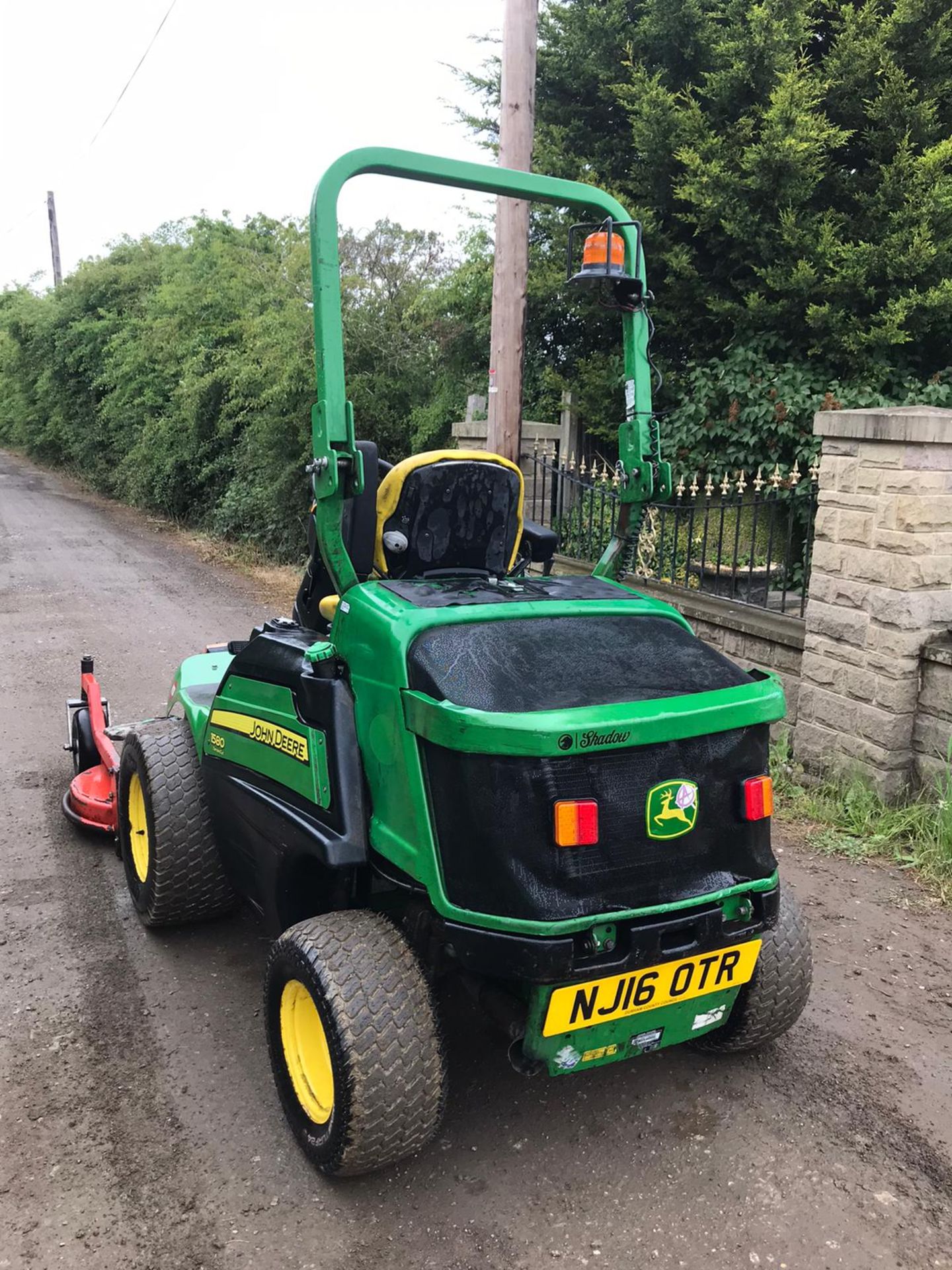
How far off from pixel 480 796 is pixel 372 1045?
0.67 m

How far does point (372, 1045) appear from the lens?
2447 mm

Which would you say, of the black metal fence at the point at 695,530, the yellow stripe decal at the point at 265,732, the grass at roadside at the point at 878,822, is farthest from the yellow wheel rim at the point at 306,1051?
the black metal fence at the point at 695,530

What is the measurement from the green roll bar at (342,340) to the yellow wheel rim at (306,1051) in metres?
1.16

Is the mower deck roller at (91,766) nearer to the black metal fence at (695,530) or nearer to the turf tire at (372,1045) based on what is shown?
the turf tire at (372,1045)

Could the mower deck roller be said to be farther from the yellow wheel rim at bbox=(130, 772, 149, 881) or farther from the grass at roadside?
A: the grass at roadside

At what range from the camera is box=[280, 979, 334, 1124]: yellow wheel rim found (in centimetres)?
269

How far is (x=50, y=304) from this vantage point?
24.8m

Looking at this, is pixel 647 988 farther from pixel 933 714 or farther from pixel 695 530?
pixel 695 530

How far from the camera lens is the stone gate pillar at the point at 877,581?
4656mm

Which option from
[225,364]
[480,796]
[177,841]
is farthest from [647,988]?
[225,364]

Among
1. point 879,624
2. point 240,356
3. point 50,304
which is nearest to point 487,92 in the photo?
point 240,356

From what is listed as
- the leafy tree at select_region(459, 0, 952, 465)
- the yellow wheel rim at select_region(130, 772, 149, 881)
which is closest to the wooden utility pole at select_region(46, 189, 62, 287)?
the leafy tree at select_region(459, 0, 952, 465)

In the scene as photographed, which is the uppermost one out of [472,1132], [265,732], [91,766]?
[265,732]

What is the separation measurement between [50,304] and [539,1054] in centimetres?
2639
